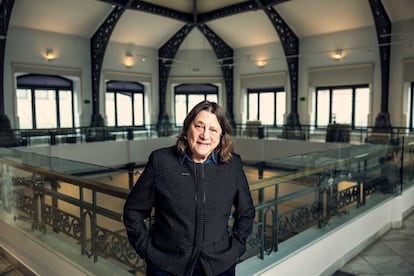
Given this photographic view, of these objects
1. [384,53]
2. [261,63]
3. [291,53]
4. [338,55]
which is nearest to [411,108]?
[384,53]

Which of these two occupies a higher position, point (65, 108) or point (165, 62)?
point (165, 62)

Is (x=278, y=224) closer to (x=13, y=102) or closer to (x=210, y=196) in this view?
(x=210, y=196)

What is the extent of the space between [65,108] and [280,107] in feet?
30.5

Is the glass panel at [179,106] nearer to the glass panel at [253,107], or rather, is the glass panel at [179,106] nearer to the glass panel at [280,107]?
the glass panel at [253,107]

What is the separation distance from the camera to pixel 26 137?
Answer: 408 inches

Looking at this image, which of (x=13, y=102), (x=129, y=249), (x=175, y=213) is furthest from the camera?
(x=13, y=102)

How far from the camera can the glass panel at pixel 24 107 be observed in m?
12.7

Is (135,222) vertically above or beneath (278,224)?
above

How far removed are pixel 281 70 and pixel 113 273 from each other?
1383cm

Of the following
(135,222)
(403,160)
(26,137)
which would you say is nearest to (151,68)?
(26,137)

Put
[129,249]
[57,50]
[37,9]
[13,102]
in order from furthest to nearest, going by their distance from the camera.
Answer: [57,50] → [13,102] → [37,9] → [129,249]

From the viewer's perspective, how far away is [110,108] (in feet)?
50.5

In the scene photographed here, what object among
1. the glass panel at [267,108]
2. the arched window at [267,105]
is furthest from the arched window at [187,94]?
the glass panel at [267,108]

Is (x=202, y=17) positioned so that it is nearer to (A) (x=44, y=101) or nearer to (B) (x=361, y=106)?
(A) (x=44, y=101)
